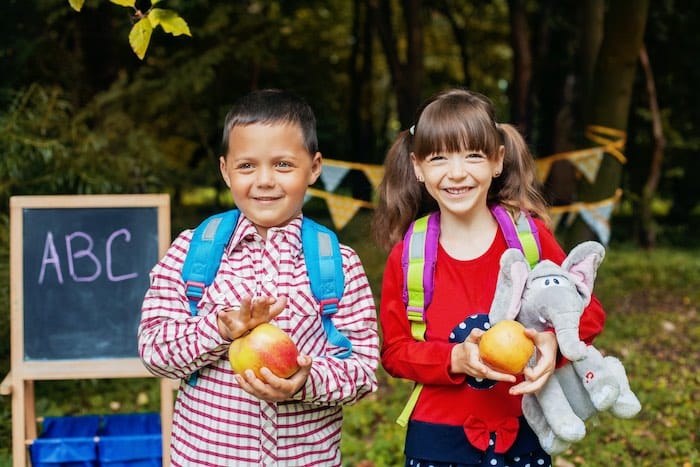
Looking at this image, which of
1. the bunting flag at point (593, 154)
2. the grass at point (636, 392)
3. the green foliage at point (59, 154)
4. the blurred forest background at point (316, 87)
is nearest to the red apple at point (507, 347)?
→ the grass at point (636, 392)

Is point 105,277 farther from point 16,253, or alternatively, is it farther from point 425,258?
point 425,258

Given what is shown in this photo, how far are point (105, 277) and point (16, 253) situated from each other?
367 millimetres

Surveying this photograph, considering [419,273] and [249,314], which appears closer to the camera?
[249,314]

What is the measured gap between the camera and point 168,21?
2732 mm

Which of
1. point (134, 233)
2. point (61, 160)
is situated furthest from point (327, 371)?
point (61, 160)

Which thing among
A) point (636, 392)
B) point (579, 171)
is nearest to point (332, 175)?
point (579, 171)

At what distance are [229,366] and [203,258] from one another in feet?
1.07

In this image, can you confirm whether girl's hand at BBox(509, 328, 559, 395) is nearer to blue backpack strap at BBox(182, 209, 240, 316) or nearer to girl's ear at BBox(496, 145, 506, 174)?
girl's ear at BBox(496, 145, 506, 174)

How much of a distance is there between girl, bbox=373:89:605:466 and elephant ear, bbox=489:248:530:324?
0.42ft

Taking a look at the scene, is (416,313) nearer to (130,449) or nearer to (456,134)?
(456,134)

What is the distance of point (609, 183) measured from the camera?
303 inches

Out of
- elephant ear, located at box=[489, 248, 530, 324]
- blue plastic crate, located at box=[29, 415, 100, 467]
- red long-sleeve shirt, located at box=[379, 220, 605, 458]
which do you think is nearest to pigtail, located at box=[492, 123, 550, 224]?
red long-sleeve shirt, located at box=[379, 220, 605, 458]

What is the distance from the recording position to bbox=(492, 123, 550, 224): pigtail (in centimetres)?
279

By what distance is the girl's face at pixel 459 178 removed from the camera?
2.58 meters
